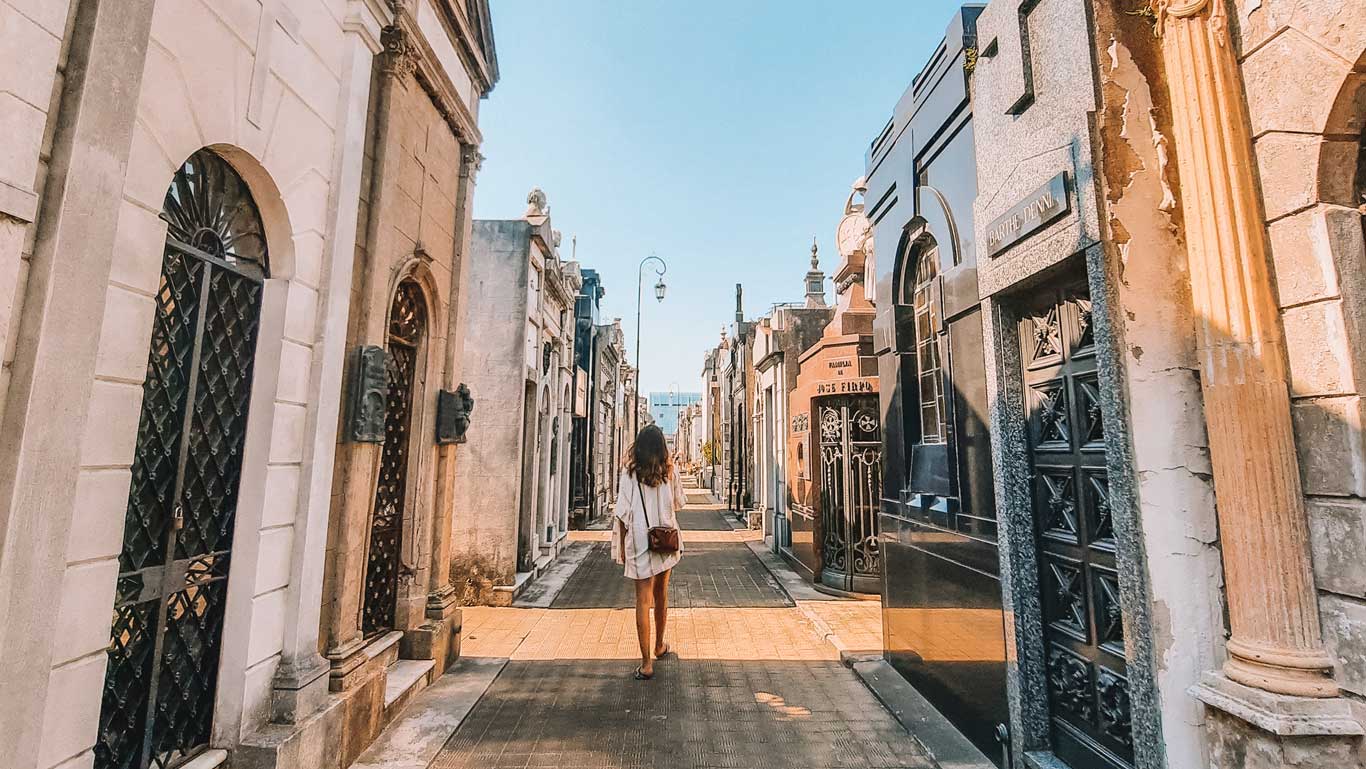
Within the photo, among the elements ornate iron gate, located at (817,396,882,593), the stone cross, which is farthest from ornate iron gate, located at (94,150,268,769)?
ornate iron gate, located at (817,396,882,593)

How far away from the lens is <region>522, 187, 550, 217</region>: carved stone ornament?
30.4 ft

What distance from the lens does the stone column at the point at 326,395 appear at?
3266mm

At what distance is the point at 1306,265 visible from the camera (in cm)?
207

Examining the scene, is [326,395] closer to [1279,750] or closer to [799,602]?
[1279,750]

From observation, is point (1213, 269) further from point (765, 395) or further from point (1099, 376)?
point (765, 395)

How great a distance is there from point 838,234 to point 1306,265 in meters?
9.41

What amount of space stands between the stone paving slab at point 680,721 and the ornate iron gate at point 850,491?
3111 millimetres

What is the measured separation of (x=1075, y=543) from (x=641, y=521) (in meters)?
3.07

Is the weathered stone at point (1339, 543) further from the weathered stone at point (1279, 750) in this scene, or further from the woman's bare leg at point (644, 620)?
the woman's bare leg at point (644, 620)

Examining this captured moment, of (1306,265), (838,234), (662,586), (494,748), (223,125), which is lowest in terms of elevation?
(494,748)

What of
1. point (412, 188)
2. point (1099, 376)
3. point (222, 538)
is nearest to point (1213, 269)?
point (1099, 376)

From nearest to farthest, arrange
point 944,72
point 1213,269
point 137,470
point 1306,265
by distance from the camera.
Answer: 1. point 1306,265
2. point 1213,269
3. point 137,470
4. point 944,72

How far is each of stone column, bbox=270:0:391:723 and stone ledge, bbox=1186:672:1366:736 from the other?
13.8 ft

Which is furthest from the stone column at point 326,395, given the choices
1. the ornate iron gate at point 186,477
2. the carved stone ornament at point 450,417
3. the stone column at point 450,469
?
the stone column at point 450,469
